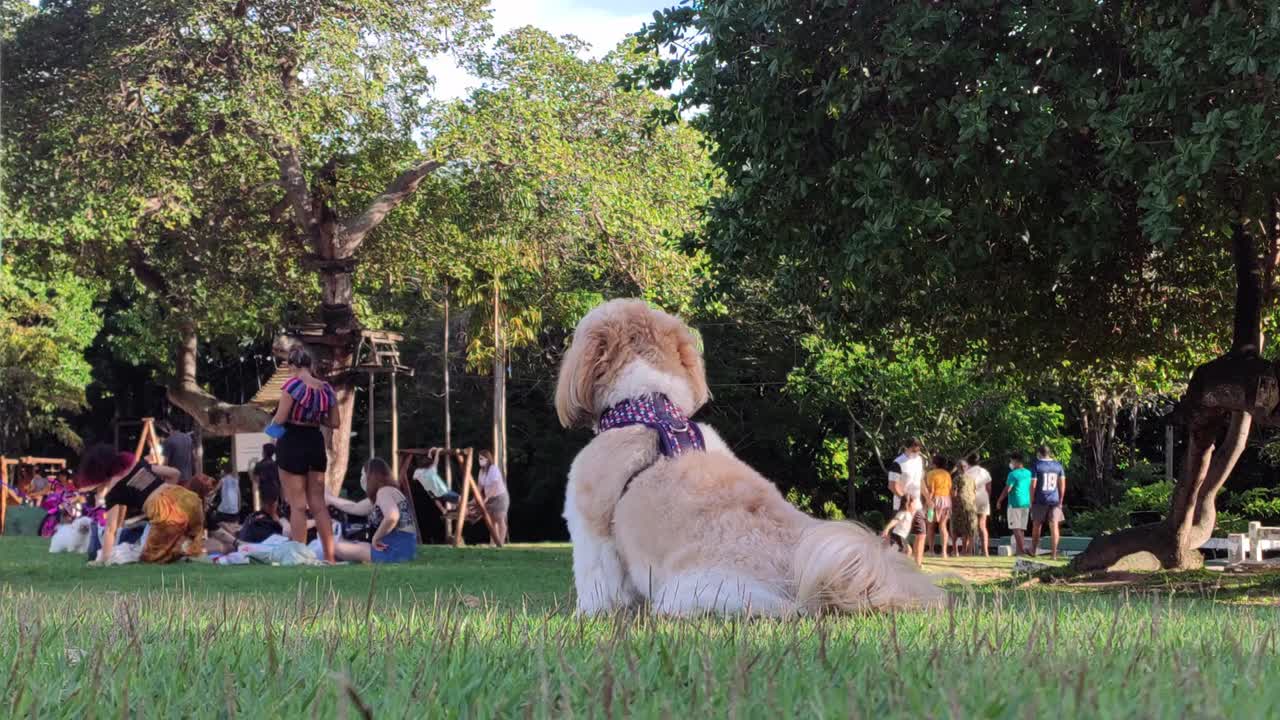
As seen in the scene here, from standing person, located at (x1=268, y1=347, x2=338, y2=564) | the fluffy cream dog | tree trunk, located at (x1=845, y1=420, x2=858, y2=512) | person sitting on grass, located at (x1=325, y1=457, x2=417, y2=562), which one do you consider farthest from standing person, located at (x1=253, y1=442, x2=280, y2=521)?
tree trunk, located at (x1=845, y1=420, x2=858, y2=512)

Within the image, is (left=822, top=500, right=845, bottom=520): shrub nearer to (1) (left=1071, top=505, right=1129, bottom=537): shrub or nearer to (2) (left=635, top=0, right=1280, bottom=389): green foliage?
(1) (left=1071, top=505, right=1129, bottom=537): shrub

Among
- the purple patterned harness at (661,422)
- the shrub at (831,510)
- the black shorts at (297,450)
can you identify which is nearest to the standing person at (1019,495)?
the shrub at (831,510)

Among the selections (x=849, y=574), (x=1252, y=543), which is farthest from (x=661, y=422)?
(x=1252, y=543)

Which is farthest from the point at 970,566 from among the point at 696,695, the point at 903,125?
the point at 696,695

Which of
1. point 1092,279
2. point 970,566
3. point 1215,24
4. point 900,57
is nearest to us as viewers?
point 1215,24

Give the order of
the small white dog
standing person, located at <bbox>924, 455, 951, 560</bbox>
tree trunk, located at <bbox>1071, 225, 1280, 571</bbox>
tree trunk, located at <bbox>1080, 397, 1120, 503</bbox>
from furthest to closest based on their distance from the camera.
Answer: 1. tree trunk, located at <bbox>1080, 397, 1120, 503</bbox>
2. standing person, located at <bbox>924, 455, 951, 560</bbox>
3. the small white dog
4. tree trunk, located at <bbox>1071, 225, 1280, 571</bbox>

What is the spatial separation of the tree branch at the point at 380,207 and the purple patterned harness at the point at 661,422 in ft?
63.9

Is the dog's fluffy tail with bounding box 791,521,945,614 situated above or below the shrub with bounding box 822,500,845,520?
above

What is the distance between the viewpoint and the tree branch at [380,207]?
24.5 metres

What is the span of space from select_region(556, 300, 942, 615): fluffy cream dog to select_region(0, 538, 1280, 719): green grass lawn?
0.36 m

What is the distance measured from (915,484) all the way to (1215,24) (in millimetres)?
11750

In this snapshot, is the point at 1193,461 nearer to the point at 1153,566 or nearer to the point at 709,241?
the point at 1153,566

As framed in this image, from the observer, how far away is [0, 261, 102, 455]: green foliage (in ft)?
134

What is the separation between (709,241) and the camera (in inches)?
538
